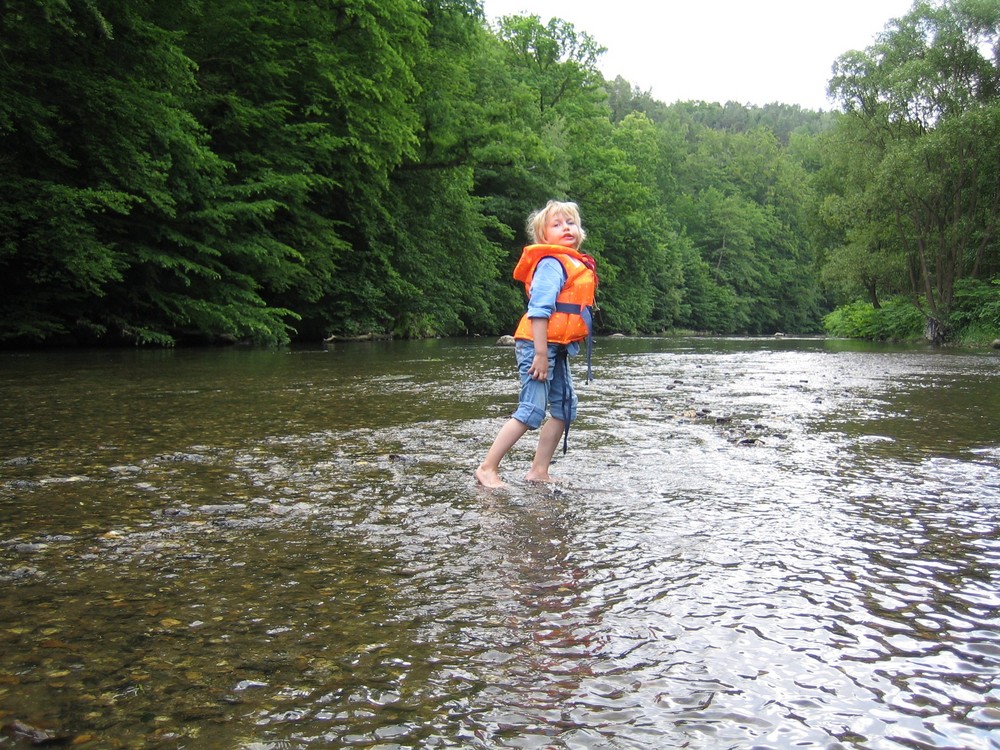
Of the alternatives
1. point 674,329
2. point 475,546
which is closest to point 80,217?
point 475,546

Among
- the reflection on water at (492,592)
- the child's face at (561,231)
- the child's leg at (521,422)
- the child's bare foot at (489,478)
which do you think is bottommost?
the reflection on water at (492,592)

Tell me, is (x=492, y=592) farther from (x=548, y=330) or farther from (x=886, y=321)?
(x=886, y=321)

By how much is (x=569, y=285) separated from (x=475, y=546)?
6.44 ft

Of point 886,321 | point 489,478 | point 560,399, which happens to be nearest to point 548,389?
point 560,399

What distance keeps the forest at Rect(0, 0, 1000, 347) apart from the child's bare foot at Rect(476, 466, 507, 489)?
1107cm

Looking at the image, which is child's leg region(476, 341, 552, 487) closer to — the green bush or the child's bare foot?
the child's bare foot

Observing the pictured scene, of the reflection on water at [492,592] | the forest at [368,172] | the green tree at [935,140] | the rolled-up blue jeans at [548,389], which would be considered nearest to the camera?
the reflection on water at [492,592]

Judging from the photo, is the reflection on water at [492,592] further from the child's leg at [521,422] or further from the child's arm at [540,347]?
the child's arm at [540,347]

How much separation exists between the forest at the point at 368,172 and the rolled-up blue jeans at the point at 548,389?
35.3ft

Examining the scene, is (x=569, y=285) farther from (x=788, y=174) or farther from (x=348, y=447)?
(x=788, y=174)

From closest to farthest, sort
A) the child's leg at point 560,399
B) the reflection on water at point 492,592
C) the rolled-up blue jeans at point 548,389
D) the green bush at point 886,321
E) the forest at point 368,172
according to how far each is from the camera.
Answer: the reflection on water at point 492,592, the rolled-up blue jeans at point 548,389, the child's leg at point 560,399, the forest at point 368,172, the green bush at point 886,321

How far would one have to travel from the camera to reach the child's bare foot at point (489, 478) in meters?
4.40

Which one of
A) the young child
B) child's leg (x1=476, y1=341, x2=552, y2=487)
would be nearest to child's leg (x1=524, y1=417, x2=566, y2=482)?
the young child

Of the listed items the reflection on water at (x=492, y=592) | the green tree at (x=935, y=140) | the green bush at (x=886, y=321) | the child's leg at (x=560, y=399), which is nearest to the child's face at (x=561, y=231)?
the child's leg at (x=560, y=399)
